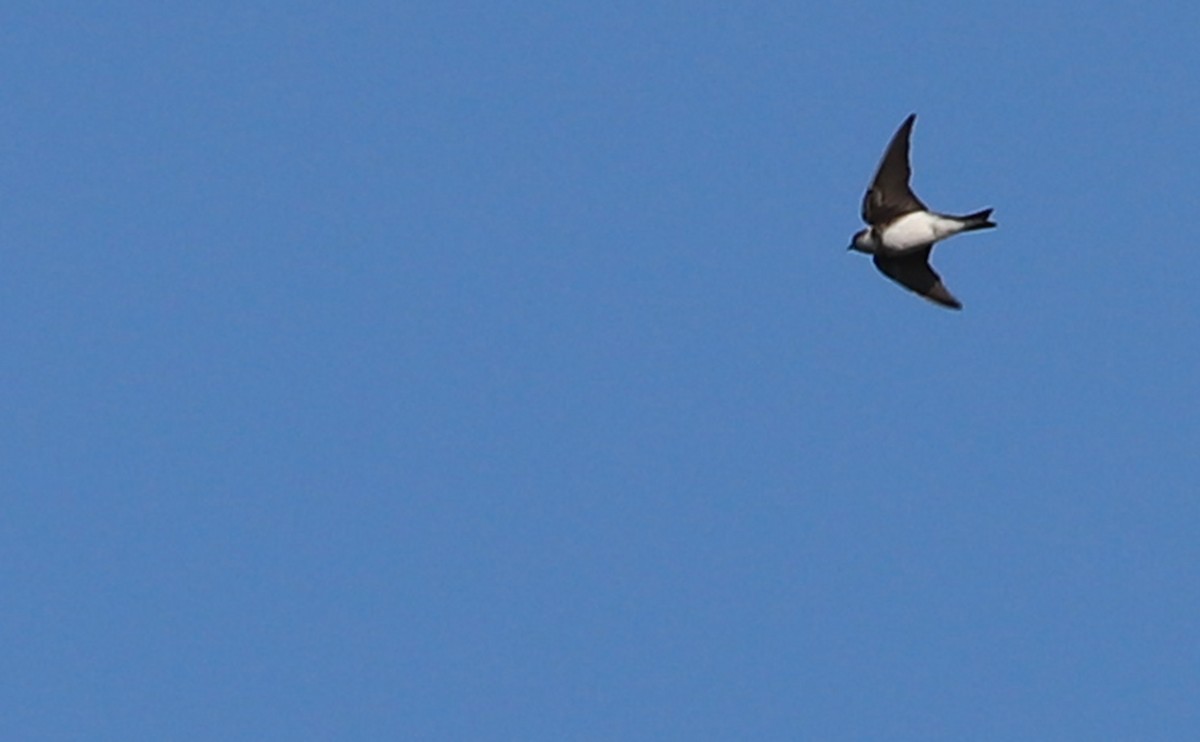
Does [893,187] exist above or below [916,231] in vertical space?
above

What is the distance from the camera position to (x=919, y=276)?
139 ft

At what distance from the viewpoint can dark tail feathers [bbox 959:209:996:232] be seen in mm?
39375

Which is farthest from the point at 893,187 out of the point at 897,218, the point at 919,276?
the point at 919,276

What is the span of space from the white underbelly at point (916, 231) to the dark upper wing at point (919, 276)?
0.72 meters

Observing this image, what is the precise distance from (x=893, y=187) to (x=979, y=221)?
6.29 ft

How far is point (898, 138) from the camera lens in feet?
134

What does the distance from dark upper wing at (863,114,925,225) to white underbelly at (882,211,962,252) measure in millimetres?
149

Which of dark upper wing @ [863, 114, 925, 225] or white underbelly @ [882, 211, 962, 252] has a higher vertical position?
dark upper wing @ [863, 114, 925, 225]

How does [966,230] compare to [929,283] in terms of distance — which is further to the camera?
[929,283]

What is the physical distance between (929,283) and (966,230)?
279 cm

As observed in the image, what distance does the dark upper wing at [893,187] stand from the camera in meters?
40.9

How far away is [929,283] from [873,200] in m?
1.83

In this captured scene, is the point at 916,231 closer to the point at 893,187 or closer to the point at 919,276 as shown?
the point at 893,187

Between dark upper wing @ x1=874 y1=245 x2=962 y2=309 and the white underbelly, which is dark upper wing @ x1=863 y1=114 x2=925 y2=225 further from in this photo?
dark upper wing @ x1=874 y1=245 x2=962 y2=309
